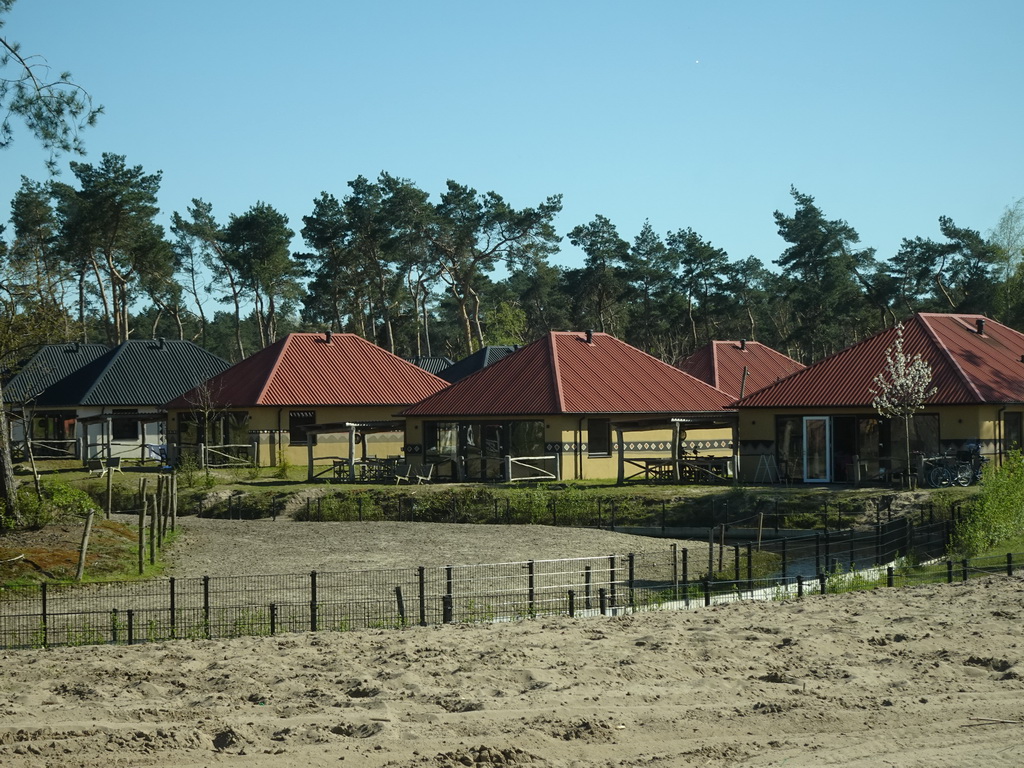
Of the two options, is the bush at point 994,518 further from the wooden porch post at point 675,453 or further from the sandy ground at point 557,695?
the wooden porch post at point 675,453

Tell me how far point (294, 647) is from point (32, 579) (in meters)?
8.37

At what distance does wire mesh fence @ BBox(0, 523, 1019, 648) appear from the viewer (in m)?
17.0

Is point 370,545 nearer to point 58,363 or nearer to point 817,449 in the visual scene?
point 817,449

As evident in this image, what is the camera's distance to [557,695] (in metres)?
12.4

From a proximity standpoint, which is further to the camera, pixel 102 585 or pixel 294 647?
pixel 102 585

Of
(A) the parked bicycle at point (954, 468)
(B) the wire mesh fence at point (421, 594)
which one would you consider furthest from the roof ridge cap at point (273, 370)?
(B) the wire mesh fence at point (421, 594)

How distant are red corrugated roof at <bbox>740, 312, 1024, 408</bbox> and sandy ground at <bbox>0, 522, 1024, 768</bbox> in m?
19.3

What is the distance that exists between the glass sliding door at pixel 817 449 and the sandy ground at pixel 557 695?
64.6 ft

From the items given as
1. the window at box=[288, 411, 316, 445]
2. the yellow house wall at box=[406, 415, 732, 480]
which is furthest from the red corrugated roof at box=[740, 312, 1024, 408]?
the window at box=[288, 411, 316, 445]

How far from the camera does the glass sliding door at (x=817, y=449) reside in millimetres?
36844

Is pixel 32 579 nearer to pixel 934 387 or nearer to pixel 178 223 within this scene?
pixel 934 387

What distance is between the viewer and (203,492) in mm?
38969

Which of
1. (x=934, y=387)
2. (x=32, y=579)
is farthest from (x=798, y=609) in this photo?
(x=934, y=387)

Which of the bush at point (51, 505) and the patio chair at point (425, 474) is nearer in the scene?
the bush at point (51, 505)
